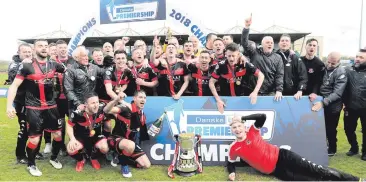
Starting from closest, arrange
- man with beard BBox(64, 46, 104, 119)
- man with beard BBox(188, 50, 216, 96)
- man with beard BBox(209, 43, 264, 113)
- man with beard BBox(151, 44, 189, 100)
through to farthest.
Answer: man with beard BBox(209, 43, 264, 113) → man with beard BBox(64, 46, 104, 119) → man with beard BBox(188, 50, 216, 96) → man with beard BBox(151, 44, 189, 100)

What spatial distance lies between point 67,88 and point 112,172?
1.58 meters

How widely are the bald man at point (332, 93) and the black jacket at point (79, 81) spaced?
3.82 meters

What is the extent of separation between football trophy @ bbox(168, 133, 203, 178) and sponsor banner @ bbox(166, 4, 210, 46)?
4.70 meters

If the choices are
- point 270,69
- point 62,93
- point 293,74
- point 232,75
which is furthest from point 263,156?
point 62,93

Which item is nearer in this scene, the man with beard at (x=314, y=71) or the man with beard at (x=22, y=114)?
the man with beard at (x=22, y=114)

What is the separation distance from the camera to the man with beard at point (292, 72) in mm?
5332

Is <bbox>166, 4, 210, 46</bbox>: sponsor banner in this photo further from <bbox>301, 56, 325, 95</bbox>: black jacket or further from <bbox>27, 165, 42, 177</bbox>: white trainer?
<bbox>27, 165, 42, 177</bbox>: white trainer

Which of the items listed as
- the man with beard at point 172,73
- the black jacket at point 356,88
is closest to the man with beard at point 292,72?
the black jacket at point 356,88

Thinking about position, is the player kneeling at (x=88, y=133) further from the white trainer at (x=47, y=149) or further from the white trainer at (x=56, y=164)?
the white trainer at (x=47, y=149)

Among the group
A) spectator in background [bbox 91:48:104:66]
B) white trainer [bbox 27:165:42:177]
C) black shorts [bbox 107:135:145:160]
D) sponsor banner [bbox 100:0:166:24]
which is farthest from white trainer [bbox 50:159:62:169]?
sponsor banner [bbox 100:0:166:24]

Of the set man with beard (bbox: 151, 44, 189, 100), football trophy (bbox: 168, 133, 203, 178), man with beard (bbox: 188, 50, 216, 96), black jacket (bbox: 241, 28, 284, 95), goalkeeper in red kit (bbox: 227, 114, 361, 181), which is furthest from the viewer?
man with beard (bbox: 151, 44, 189, 100)

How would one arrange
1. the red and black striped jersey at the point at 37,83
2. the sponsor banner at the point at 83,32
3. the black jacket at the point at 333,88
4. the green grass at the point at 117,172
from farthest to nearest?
the sponsor banner at the point at 83,32
the black jacket at the point at 333,88
the red and black striped jersey at the point at 37,83
the green grass at the point at 117,172

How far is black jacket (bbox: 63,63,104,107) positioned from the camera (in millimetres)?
4934

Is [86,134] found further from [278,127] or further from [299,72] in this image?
[299,72]
